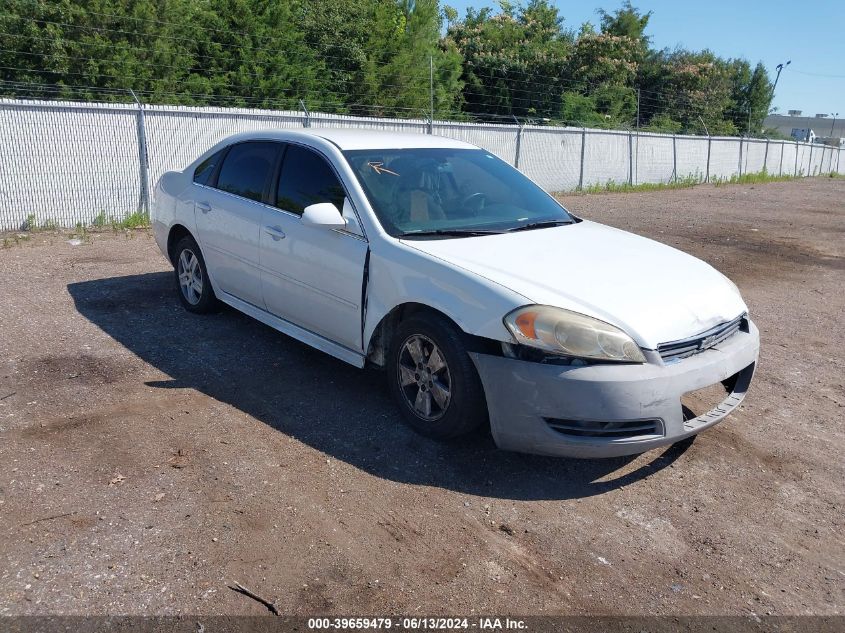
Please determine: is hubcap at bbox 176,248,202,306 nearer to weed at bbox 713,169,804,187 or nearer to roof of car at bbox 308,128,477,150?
roof of car at bbox 308,128,477,150

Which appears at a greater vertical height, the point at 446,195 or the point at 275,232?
the point at 446,195

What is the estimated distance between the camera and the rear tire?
244 inches

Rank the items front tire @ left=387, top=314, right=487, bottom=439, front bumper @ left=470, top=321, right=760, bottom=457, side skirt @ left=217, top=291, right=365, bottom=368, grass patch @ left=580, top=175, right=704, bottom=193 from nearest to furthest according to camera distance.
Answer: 1. front bumper @ left=470, top=321, right=760, bottom=457
2. front tire @ left=387, top=314, right=487, bottom=439
3. side skirt @ left=217, top=291, right=365, bottom=368
4. grass patch @ left=580, top=175, right=704, bottom=193

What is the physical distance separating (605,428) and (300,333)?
2.24 m

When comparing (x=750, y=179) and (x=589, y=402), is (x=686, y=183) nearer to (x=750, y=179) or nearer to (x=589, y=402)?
(x=750, y=179)

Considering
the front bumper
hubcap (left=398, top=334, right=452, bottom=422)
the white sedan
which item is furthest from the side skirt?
the front bumper

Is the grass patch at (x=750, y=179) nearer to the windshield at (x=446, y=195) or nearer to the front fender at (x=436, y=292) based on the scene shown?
the windshield at (x=446, y=195)

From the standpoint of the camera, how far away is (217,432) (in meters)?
4.32

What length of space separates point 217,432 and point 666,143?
79.1 ft

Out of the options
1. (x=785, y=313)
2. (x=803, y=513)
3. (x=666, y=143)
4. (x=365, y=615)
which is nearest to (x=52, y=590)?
(x=365, y=615)

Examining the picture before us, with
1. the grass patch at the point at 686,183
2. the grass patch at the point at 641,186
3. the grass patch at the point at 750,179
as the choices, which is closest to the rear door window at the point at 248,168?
the grass patch at the point at 686,183

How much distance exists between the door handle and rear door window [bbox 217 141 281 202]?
1.04ft

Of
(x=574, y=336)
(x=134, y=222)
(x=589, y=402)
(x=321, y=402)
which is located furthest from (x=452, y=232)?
(x=134, y=222)

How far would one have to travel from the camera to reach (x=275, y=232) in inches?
201
